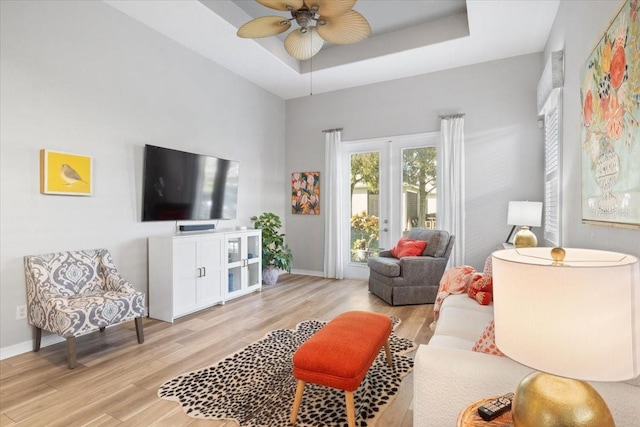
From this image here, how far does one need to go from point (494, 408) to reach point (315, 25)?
282 cm

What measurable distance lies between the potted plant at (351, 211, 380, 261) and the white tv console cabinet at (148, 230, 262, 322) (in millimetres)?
1976

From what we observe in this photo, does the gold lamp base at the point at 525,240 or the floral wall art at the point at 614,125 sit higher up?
the floral wall art at the point at 614,125

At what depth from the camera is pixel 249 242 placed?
4.77 m

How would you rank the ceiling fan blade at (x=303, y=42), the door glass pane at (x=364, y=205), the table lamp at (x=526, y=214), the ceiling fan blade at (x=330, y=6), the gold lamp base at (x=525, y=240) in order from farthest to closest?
the door glass pane at (x=364, y=205)
the table lamp at (x=526, y=214)
the gold lamp base at (x=525, y=240)
the ceiling fan blade at (x=303, y=42)
the ceiling fan blade at (x=330, y=6)

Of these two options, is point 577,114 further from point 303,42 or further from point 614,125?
point 303,42

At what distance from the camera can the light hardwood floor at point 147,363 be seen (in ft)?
6.43

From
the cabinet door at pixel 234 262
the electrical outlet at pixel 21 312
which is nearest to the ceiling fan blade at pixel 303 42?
the cabinet door at pixel 234 262

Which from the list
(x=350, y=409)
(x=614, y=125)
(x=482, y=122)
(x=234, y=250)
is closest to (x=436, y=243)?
(x=482, y=122)

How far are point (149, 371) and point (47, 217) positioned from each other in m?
1.68

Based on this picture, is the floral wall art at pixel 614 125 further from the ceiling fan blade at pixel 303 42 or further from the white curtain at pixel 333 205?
the white curtain at pixel 333 205

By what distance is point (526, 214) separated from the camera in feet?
12.3

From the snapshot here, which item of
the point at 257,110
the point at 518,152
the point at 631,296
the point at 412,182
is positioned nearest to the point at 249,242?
the point at 257,110

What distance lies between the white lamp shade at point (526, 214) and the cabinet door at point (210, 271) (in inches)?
138

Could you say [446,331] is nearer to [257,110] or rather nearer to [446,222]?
[446,222]
